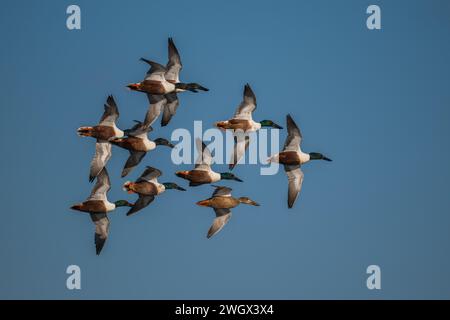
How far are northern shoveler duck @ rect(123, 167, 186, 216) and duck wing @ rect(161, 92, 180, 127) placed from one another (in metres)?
2.45

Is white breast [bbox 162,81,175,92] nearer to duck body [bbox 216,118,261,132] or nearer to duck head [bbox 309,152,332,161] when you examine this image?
duck body [bbox 216,118,261,132]

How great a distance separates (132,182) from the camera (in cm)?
6419

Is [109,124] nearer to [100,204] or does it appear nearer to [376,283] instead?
[100,204]

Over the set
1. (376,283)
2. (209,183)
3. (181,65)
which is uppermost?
(181,65)

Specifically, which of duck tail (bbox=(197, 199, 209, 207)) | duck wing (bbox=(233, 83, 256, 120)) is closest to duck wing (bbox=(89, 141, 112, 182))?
duck tail (bbox=(197, 199, 209, 207))

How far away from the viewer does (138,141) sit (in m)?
64.1

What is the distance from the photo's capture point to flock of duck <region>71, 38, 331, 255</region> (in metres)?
63.5

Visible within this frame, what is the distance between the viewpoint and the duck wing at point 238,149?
63.6 metres

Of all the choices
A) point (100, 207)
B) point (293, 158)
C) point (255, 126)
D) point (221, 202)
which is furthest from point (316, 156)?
point (100, 207)

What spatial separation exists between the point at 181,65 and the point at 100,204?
6425 mm

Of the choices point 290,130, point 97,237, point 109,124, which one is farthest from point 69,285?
point 290,130

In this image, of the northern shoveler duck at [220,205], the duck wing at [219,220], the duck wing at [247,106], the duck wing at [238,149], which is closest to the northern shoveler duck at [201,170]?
the northern shoveler duck at [220,205]

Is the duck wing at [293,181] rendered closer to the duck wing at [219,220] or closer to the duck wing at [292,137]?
the duck wing at [292,137]

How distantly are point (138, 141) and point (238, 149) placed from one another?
400 cm
